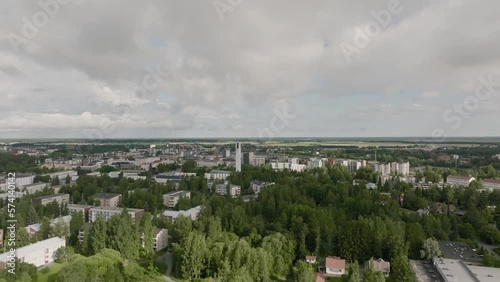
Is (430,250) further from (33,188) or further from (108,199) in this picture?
(33,188)

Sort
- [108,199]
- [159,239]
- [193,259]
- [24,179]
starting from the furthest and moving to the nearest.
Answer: [24,179] → [108,199] → [159,239] → [193,259]

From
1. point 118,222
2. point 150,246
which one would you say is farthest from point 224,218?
point 118,222

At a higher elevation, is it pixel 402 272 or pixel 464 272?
pixel 402 272

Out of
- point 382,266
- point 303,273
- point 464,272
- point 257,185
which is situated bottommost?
point 382,266

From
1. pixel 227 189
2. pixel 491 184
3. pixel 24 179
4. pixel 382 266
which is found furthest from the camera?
pixel 24 179

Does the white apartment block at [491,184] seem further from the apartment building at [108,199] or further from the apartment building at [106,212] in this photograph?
the apartment building at [108,199]

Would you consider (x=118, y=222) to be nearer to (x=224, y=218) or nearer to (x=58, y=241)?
(x=58, y=241)

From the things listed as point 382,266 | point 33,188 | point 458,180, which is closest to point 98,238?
point 382,266
